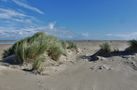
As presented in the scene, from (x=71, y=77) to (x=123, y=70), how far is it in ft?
5.85

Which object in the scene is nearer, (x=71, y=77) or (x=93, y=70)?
(x=71, y=77)

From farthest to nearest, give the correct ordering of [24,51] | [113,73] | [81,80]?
[24,51], [113,73], [81,80]

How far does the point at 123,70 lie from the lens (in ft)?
24.1

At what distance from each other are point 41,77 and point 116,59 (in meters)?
3.61

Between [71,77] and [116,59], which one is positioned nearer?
[71,77]

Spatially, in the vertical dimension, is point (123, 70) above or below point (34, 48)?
below

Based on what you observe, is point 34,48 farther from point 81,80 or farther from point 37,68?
point 81,80

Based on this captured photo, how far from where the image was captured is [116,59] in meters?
9.02

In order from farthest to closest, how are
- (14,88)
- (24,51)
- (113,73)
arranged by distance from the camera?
(24,51)
(113,73)
(14,88)

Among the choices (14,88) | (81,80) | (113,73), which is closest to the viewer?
(14,88)

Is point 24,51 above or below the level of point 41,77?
above

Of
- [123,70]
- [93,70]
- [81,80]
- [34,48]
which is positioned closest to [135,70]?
[123,70]

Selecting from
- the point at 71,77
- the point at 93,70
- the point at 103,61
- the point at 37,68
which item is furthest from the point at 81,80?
the point at 103,61

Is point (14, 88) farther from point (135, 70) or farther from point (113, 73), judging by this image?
point (135, 70)
